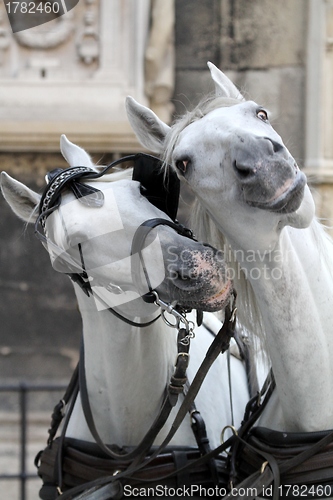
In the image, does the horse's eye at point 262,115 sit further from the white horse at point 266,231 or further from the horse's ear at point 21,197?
the horse's ear at point 21,197

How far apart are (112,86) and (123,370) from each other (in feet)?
6.01

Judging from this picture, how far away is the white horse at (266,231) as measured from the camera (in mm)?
1145

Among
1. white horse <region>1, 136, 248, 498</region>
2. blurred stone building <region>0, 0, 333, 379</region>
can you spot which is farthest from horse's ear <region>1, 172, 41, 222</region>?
blurred stone building <region>0, 0, 333, 379</region>

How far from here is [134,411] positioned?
1486 millimetres

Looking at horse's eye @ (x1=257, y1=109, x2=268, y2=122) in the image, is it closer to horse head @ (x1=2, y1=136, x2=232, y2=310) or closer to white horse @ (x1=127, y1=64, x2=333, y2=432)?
white horse @ (x1=127, y1=64, x2=333, y2=432)

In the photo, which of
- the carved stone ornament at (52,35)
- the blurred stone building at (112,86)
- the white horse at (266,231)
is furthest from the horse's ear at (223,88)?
the carved stone ornament at (52,35)

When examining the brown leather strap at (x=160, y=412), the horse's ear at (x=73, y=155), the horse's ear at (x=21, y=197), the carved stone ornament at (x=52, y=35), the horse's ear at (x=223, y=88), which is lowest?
the brown leather strap at (x=160, y=412)

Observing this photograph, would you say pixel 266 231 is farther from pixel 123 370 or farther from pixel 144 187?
pixel 123 370

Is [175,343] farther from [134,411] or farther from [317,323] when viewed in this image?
[317,323]

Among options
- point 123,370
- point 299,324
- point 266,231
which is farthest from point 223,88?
point 123,370

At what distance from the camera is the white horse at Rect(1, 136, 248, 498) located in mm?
1288

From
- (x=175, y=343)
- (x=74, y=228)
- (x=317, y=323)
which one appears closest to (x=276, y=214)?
(x=317, y=323)

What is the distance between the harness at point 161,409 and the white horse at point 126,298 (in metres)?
0.02

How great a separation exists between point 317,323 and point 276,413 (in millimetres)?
203
